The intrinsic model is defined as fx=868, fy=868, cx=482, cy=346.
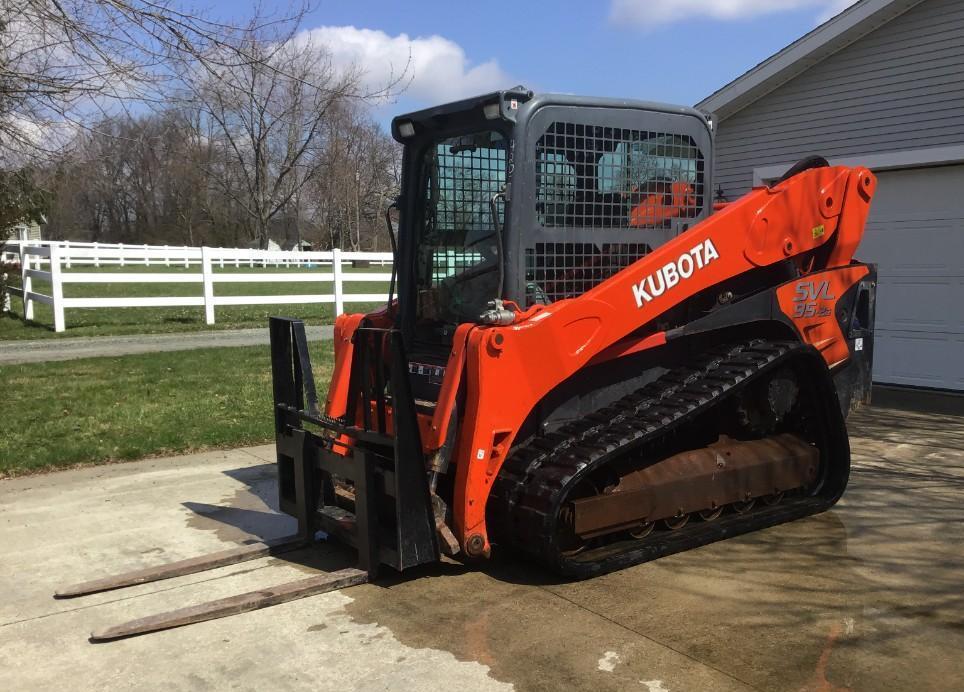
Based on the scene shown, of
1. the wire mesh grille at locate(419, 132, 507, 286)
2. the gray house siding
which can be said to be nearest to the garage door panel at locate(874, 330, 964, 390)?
the gray house siding

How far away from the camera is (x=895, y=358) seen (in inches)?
394

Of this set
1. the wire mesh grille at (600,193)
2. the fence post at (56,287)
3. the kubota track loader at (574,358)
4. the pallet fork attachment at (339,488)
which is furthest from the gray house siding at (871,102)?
the fence post at (56,287)

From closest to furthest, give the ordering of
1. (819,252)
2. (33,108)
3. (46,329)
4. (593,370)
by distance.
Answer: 1. (593,370)
2. (819,252)
3. (33,108)
4. (46,329)

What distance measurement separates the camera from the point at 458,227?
197 inches

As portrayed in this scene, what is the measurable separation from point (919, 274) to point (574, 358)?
7009mm

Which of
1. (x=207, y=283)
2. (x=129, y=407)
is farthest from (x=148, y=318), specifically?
(x=129, y=407)

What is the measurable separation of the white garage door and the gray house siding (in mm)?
493

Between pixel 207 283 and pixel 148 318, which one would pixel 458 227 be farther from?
pixel 148 318

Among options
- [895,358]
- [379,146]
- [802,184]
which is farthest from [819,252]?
[379,146]

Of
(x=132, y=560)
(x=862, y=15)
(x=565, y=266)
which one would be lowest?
(x=132, y=560)

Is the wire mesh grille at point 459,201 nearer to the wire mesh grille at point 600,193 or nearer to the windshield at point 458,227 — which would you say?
the windshield at point 458,227

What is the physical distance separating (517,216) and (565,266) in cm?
43

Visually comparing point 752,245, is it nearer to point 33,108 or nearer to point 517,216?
point 517,216

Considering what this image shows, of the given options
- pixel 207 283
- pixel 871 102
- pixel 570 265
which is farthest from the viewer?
pixel 207 283
